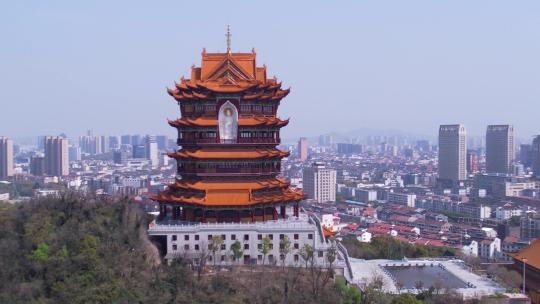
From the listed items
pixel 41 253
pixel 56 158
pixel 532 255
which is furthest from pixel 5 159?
pixel 532 255

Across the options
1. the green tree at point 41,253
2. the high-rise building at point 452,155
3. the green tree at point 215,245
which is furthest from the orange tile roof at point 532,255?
the high-rise building at point 452,155

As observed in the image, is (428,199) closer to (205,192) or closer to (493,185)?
(493,185)

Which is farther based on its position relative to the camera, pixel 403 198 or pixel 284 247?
pixel 403 198

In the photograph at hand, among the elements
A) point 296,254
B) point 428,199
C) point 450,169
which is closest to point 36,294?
point 296,254

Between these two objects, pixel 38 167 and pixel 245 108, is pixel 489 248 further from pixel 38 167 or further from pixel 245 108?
pixel 38 167

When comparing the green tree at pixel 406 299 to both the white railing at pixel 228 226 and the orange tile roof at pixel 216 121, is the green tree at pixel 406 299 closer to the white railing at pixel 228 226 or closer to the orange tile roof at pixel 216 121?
the white railing at pixel 228 226
